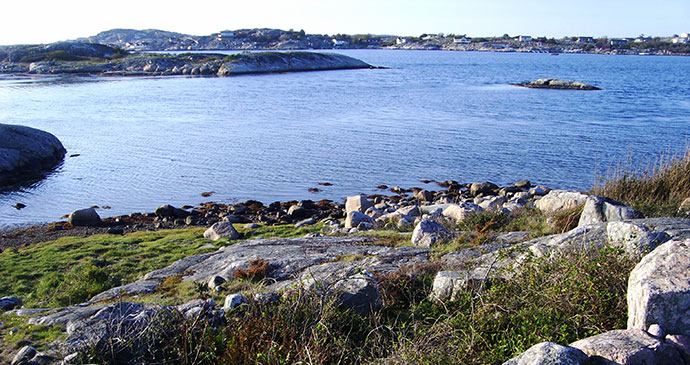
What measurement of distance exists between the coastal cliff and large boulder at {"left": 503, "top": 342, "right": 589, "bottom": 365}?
97.7 meters

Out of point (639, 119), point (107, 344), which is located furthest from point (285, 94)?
point (107, 344)

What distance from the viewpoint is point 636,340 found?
4.71 metres

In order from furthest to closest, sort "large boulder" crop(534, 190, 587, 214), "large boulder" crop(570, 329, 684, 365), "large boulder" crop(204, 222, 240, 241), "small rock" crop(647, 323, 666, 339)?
1. "large boulder" crop(204, 222, 240, 241)
2. "large boulder" crop(534, 190, 587, 214)
3. "small rock" crop(647, 323, 666, 339)
4. "large boulder" crop(570, 329, 684, 365)

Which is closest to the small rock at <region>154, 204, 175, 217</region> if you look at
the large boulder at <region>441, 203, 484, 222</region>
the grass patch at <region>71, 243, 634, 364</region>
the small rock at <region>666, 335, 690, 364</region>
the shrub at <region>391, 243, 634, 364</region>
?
the large boulder at <region>441, 203, 484, 222</region>

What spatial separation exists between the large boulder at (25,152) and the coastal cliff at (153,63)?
68.1 metres

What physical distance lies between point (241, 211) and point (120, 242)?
634 centimetres

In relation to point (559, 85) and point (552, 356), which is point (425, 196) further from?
point (559, 85)

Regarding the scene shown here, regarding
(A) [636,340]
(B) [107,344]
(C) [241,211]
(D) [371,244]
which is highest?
(A) [636,340]

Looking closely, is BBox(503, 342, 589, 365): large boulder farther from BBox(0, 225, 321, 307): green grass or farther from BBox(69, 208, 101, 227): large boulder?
BBox(69, 208, 101, 227): large boulder

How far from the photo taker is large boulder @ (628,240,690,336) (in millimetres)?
4883

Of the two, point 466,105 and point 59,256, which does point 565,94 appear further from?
point 59,256

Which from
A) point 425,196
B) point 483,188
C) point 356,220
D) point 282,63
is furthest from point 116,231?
point 282,63

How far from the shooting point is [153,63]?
4129 inches

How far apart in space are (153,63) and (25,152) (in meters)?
81.9
